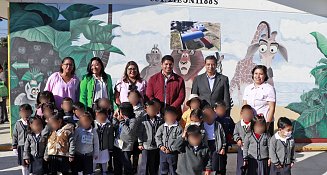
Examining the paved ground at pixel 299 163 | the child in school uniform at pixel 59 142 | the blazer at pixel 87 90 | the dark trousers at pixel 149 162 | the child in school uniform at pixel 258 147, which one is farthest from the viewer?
the paved ground at pixel 299 163

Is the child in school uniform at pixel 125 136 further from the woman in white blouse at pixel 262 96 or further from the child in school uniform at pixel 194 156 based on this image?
the woman in white blouse at pixel 262 96

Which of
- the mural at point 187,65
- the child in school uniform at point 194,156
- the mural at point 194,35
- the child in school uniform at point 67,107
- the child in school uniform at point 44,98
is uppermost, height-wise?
the mural at point 194,35

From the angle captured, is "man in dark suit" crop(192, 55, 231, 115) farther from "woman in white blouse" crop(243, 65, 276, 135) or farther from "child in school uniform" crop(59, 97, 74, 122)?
"child in school uniform" crop(59, 97, 74, 122)

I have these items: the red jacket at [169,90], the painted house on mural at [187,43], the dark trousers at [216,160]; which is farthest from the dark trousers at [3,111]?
the dark trousers at [216,160]

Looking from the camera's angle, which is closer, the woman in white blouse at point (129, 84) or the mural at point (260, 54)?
the woman in white blouse at point (129, 84)

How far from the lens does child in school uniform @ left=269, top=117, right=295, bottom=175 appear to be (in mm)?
4852

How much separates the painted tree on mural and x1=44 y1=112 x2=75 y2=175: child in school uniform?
15.3 ft

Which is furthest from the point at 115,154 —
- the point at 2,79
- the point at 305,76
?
the point at 2,79

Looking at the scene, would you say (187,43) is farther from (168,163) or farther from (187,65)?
Result: (168,163)

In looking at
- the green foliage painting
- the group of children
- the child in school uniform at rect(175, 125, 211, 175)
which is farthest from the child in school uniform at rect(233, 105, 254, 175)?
the green foliage painting

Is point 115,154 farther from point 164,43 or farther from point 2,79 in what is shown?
point 2,79

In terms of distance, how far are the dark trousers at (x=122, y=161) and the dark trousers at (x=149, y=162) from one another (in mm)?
155

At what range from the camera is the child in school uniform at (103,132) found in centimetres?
512

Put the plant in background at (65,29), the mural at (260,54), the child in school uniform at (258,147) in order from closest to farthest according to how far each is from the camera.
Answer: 1. the child in school uniform at (258,147)
2. the plant in background at (65,29)
3. the mural at (260,54)
